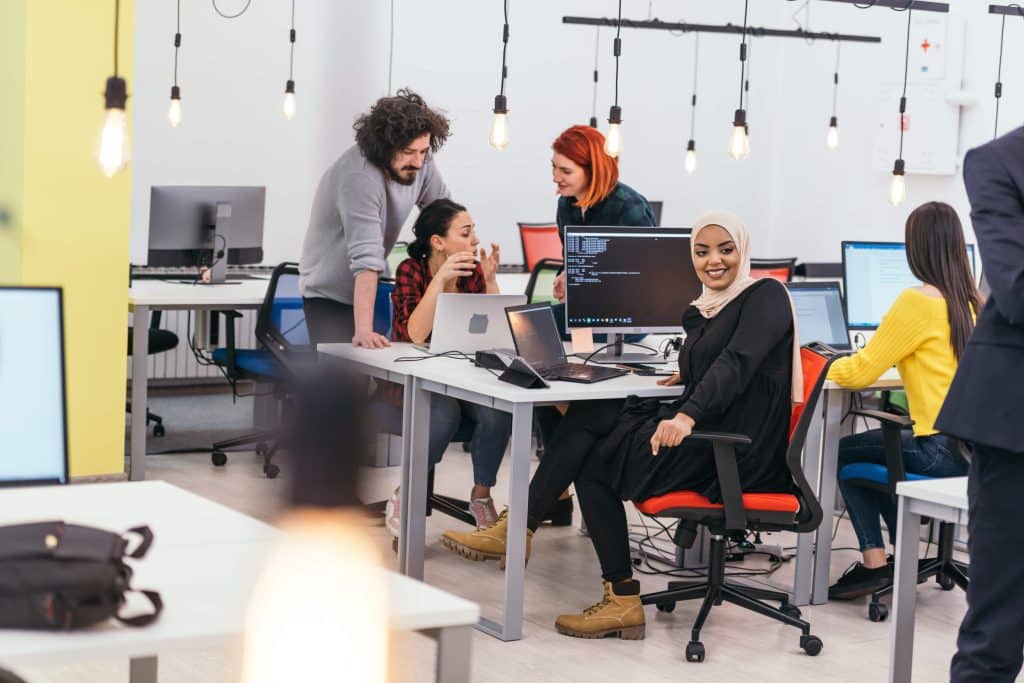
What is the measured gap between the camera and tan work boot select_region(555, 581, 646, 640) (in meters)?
4.05

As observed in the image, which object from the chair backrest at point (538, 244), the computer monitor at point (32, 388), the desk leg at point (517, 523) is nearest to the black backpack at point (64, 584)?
the computer monitor at point (32, 388)

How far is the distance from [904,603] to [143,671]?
1.59 metres

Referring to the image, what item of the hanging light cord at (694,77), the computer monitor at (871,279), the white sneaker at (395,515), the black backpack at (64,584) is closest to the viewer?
the black backpack at (64,584)

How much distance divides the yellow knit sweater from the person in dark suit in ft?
5.20

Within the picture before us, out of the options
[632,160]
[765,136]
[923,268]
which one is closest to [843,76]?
[765,136]

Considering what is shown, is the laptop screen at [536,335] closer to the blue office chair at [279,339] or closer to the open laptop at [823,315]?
the blue office chair at [279,339]

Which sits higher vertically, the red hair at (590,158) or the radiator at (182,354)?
the red hair at (590,158)

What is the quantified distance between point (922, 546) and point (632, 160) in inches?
203

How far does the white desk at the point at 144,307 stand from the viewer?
5.72 meters

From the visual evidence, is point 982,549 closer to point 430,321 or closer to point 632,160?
point 430,321

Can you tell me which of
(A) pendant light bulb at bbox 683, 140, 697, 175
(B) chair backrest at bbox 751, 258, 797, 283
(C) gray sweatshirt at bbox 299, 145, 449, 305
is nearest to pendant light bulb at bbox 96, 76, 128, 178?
(C) gray sweatshirt at bbox 299, 145, 449, 305

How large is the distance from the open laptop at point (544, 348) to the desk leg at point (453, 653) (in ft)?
7.68

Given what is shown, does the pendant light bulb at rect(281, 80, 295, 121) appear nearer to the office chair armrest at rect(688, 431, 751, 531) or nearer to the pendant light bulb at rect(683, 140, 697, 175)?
the pendant light bulb at rect(683, 140, 697, 175)

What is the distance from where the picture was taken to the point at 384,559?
4797mm
